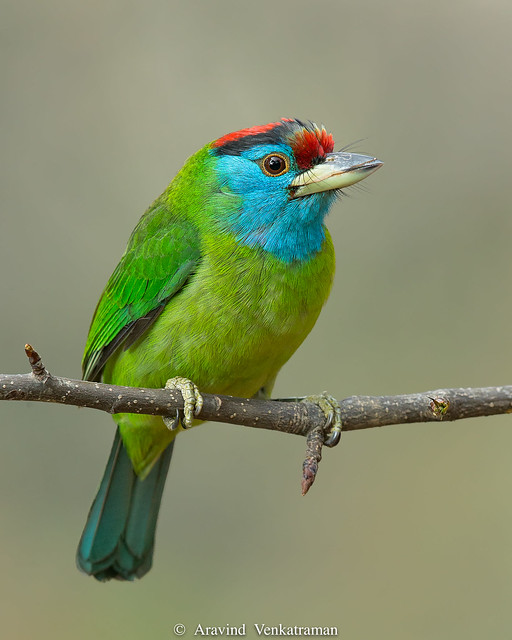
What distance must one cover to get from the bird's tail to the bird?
360 millimetres

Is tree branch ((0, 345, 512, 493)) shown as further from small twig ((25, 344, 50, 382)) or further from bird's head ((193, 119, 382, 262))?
bird's head ((193, 119, 382, 262))

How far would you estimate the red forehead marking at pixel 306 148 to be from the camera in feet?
11.0

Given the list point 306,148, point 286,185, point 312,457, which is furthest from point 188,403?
point 306,148

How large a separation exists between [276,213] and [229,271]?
0.31m

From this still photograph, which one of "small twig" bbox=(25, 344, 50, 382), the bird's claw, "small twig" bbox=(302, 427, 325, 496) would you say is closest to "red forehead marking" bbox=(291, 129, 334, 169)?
the bird's claw

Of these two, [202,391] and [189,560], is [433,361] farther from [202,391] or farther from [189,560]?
[202,391]

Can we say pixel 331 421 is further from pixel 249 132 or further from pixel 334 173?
pixel 249 132

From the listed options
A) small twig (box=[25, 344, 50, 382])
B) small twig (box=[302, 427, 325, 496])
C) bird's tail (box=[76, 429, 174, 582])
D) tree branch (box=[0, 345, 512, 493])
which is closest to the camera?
small twig (box=[25, 344, 50, 382])

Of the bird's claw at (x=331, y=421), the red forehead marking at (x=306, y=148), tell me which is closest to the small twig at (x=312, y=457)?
the bird's claw at (x=331, y=421)

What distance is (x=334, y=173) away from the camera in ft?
10.8

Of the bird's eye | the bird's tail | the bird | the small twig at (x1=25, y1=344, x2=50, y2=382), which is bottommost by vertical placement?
the bird's tail

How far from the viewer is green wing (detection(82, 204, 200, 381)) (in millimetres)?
3367

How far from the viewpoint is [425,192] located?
5.19 m

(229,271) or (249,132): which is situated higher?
(249,132)
